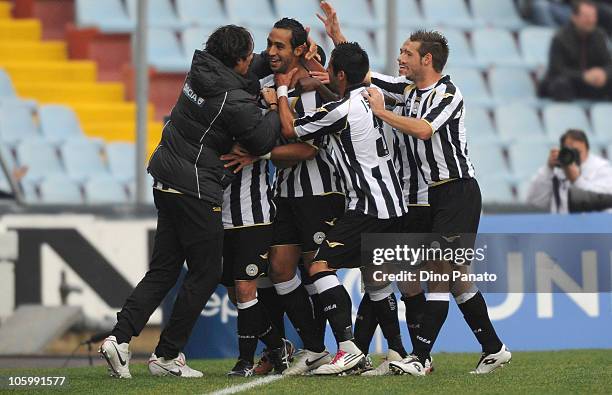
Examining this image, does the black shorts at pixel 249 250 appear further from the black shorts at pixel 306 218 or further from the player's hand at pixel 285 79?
the player's hand at pixel 285 79

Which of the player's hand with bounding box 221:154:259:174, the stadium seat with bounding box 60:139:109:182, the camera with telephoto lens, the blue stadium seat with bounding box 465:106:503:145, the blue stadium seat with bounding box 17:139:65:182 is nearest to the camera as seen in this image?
the player's hand with bounding box 221:154:259:174

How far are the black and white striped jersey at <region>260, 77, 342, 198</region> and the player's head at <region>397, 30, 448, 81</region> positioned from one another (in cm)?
56

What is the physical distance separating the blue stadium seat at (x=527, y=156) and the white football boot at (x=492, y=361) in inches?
278

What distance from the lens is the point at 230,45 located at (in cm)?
796

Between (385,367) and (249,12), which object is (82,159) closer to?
(249,12)

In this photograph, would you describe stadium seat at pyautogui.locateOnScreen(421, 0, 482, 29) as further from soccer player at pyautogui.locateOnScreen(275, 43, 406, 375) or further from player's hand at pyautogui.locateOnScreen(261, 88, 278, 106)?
soccer player at pyautogui.locateOnScreen(275, 43, 406, 375)

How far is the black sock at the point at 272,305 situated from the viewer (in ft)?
28.0

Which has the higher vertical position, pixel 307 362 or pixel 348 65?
pixel 348 65

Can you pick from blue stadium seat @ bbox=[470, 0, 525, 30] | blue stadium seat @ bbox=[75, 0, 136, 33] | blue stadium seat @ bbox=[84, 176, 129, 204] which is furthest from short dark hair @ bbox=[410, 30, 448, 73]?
blue stadium seat @ bbox=[470, 0, 525, 30]

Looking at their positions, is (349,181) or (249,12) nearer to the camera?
(349,181)

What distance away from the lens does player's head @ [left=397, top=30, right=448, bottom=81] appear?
26.3ft

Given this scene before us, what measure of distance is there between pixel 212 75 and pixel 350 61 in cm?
76

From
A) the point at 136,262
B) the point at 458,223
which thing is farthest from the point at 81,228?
the point at 458,223

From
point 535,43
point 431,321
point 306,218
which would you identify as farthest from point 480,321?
point 535,43
